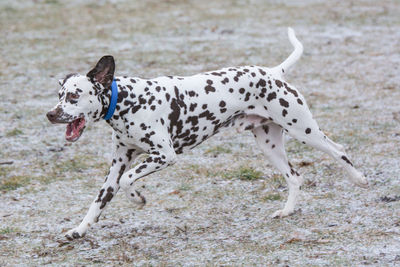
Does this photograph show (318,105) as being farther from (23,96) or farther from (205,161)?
(23,96)

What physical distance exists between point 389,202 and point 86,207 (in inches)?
106

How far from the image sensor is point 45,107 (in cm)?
1009

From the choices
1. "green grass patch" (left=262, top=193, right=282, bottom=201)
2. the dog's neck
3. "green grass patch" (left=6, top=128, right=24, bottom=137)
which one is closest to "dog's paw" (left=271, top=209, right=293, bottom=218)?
"green grass patch" (left=262, top=193, right=282, bottom=201)

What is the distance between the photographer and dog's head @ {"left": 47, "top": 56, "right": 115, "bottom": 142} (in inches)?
212

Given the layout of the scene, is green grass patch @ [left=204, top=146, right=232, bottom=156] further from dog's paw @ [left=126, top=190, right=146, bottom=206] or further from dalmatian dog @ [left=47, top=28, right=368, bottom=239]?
dog's paw @ [left=126, top=190, right=146, bottom=206]

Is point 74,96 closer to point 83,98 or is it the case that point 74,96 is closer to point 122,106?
point 83,98

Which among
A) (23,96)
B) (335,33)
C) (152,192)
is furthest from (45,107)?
(335,33)

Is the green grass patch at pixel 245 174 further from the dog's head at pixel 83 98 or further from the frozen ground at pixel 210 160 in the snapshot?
the dog's head at pixel 83 98

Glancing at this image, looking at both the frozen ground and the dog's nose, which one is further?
the frozen ground

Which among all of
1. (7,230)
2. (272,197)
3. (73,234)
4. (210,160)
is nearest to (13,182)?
(7,230)

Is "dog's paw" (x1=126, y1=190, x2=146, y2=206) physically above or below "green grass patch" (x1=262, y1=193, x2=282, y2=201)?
above

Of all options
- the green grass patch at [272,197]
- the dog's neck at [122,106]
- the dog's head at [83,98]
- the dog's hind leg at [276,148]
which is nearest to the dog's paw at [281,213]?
the dog's hind leg at [276,148]

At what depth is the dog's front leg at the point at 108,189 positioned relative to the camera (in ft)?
19.1

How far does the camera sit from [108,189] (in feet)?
19.4
